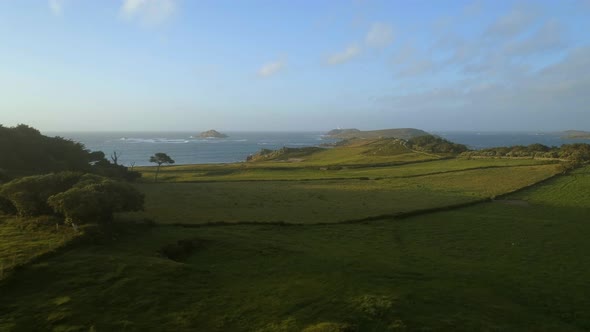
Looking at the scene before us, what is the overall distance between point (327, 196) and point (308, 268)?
27.6 m

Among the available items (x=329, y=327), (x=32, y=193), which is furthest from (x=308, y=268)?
(x=32, y=193)

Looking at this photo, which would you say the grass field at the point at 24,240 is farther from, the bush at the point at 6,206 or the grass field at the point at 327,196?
the grass field at the point at 327,196

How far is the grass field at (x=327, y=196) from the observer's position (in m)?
37.2

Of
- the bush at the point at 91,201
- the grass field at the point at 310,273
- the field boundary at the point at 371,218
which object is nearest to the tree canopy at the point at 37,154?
the grass field at the point at 310,273

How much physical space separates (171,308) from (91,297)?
381cm

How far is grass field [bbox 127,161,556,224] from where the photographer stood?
122 feet

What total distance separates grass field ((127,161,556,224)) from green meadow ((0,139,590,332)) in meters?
0.40

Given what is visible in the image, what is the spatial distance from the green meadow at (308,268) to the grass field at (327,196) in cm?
40

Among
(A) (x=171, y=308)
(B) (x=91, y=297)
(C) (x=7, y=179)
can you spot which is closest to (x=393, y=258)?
(A) (x=171, y=308)

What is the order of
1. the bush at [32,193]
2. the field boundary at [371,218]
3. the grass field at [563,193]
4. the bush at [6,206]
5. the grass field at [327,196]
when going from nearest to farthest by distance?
the bush at [32,193], the bush at [6,206], the field boundary at [371,218], the grass field at [327,196], the grass field at [563,193]

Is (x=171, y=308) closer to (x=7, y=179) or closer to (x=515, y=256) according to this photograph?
(x=515, y=256)

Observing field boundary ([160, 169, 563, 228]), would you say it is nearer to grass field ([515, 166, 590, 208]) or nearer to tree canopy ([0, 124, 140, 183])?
grass field ([515, 166, 590, 208])

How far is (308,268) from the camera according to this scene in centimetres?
2248

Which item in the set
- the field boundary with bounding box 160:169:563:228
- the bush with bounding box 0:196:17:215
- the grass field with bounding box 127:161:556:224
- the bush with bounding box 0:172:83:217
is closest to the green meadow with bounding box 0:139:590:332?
the field boundary with bounding box 160:169:563:228
